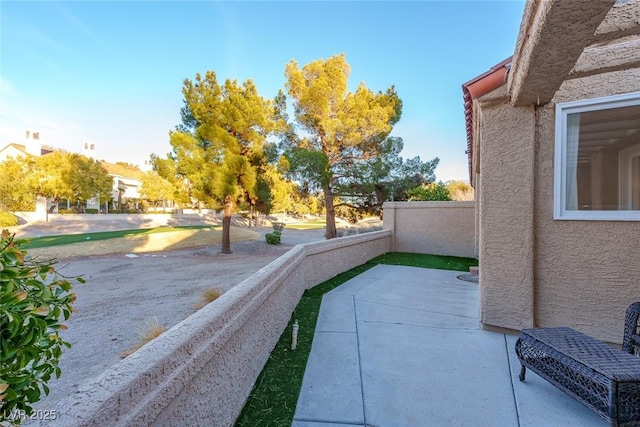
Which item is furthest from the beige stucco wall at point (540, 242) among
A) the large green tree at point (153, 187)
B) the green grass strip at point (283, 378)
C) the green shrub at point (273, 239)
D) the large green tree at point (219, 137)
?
the large green tree at point (153, 187)

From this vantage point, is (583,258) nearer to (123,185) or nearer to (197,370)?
(197,370)

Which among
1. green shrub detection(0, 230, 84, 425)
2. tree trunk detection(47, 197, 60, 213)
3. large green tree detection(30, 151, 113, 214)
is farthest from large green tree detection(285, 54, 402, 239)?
tree trunk detection(47, 197, 60, 213)

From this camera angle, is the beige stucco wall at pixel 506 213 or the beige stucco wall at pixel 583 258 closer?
the beige stucco wall at pixel 583 258

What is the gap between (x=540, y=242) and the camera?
4.30 meters

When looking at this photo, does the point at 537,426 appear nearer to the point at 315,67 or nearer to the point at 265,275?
the point at 265,275

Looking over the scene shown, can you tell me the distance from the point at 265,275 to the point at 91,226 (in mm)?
35437

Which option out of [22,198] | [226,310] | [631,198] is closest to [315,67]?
[631,198]

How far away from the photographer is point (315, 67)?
1927 centimetres

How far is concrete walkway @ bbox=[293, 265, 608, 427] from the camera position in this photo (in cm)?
288

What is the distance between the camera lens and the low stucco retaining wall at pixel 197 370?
4.42 ft

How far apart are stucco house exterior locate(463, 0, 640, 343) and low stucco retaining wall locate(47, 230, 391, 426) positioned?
3.33 metres

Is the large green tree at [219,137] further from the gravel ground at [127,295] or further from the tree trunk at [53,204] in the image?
the tree trunk at [53,204]

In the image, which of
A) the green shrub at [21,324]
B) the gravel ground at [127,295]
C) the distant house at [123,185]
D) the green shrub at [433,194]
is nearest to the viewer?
the green shrub at [21,324]

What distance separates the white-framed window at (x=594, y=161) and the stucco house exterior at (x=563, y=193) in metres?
0.01
